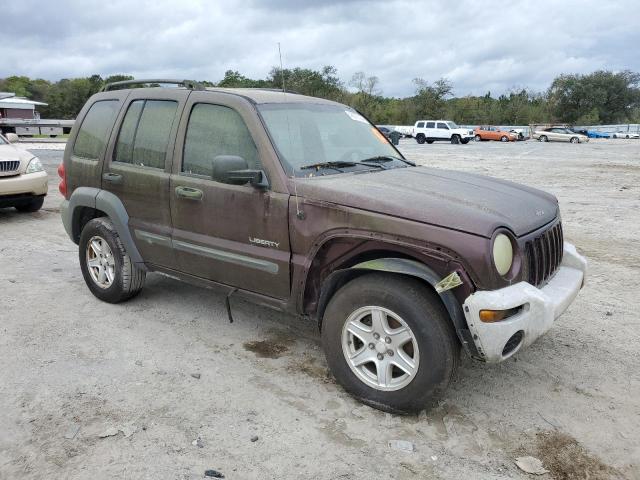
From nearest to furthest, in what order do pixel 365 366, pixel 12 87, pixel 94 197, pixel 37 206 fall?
1. pixel 365 366
2. pixel 94 197
3. pixel 37 206
4. pixel 12 87

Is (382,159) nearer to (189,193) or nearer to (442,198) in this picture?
(442,198)

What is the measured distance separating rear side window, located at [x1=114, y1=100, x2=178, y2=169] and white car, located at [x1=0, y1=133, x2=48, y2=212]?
513 centimetres

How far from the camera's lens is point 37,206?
955 cm

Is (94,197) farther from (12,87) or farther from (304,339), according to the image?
(12,87)

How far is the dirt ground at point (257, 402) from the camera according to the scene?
9.30 ft

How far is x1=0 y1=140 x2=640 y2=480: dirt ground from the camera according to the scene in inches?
112

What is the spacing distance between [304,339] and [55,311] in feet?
7.63

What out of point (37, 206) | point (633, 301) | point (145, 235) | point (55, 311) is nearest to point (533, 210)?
point (633, 301)

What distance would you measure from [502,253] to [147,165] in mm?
2905

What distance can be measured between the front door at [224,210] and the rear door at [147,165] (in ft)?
0.40

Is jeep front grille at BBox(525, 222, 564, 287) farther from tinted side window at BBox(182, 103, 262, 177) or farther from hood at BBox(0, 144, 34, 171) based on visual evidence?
hood at BBox(0, 144, 34, 171)

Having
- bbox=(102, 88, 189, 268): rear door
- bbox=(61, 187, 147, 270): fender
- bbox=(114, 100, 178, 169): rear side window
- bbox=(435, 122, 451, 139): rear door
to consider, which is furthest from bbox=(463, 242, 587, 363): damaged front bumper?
bbox=(435, 122, 451, 139): rear door

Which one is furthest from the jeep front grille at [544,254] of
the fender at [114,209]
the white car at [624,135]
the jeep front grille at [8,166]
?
the white car at [624,135]

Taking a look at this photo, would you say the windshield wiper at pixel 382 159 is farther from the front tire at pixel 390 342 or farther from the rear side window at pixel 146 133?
the rear side window at pixel 146 133
